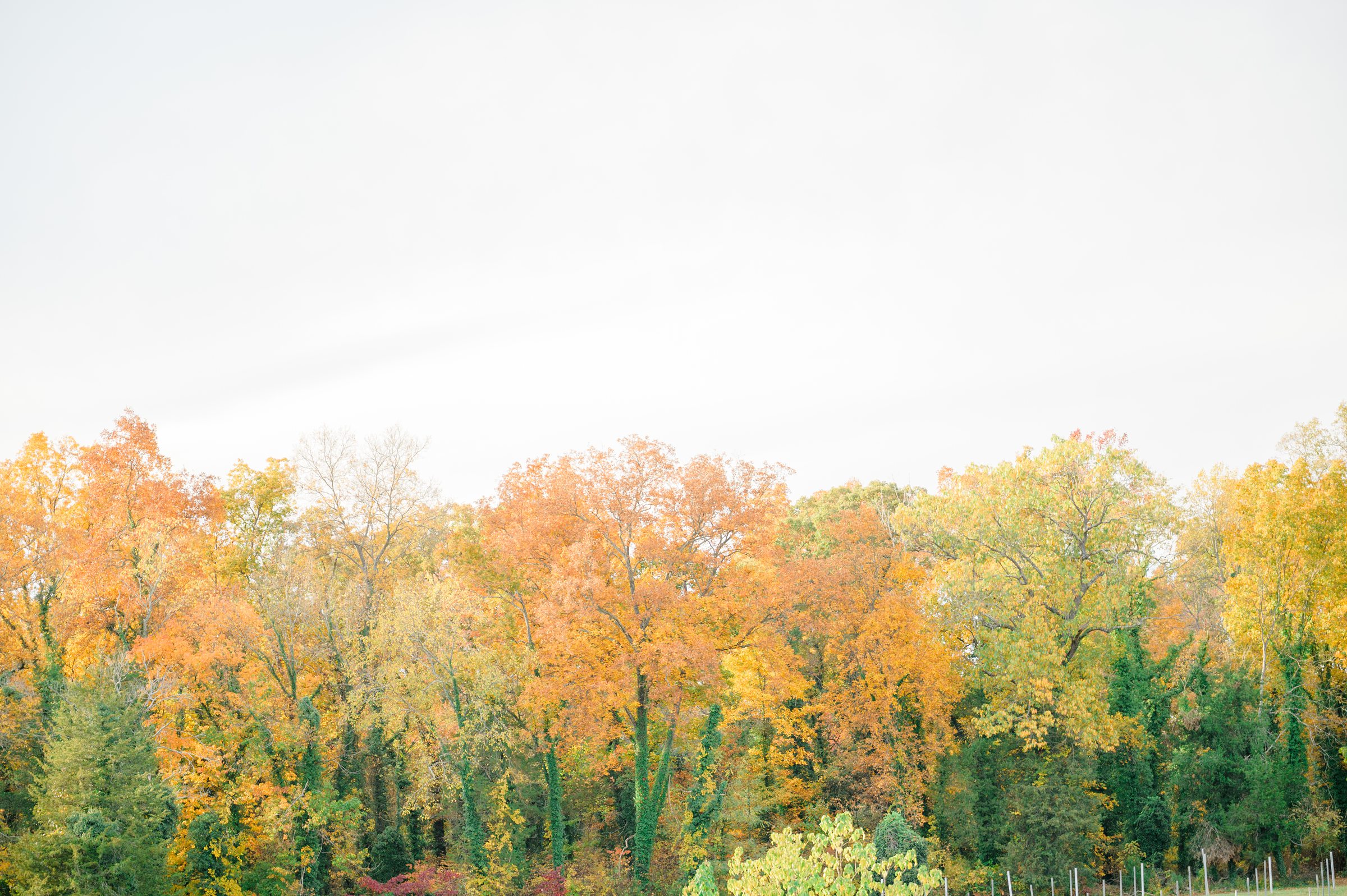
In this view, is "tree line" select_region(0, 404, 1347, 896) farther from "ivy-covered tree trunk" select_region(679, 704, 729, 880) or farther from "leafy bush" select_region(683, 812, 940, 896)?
"leafy bush" select_region(683, 812, 940, 896)

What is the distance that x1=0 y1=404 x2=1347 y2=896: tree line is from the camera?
24.2 meters

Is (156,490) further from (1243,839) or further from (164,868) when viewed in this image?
(1243,839)

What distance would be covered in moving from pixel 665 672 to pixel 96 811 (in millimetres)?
13226

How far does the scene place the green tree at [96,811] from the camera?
19.2 m

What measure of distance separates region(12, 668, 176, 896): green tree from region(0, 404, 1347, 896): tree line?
698 mm

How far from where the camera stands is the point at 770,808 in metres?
29.7

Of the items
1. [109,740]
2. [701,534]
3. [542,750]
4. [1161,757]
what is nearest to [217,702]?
[109,740]

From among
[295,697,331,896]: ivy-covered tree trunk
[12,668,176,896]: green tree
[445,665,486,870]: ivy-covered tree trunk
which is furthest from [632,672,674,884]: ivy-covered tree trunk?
[12,668,176,896]: green tree

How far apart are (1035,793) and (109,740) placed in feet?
80.1

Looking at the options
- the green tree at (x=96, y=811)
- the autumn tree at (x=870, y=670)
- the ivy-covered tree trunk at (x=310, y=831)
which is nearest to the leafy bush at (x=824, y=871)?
the autumn tree at (x=870, y=670)

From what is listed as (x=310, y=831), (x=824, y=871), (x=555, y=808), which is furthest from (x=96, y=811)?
(x=824, y=871)

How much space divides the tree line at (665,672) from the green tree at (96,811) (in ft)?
2.29

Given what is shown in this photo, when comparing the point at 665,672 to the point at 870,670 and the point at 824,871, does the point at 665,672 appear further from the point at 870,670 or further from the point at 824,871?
the point at 824,871

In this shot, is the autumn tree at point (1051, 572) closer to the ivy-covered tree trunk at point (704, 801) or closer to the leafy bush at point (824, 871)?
the ivy-covered tree trunk at point (704, 801)
